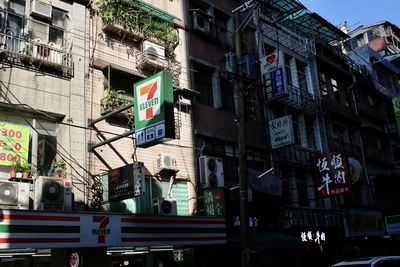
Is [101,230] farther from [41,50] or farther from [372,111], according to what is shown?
[372,111]

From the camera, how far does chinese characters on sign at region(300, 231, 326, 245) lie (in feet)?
62.6

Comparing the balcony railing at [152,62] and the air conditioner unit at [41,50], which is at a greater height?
the balcony railing at [152,62]

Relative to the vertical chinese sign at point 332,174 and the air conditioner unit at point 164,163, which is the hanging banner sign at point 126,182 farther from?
the vertical chinese sign at point 332,174

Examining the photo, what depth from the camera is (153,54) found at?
15438 mm

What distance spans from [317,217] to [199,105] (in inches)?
314

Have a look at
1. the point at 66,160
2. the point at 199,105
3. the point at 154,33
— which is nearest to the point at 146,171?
the point at 66,160

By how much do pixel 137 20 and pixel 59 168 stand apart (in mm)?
6240

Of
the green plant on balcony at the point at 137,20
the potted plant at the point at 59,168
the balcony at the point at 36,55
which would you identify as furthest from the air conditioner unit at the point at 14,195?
the green plant on balcony at the point at 137,20

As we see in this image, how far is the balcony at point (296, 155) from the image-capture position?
66.2 feet

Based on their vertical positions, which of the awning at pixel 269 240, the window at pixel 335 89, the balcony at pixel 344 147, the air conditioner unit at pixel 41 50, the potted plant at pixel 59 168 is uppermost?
the window at pixel 335 89

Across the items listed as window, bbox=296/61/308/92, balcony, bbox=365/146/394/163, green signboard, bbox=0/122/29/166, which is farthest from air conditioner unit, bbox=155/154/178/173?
balcony, bbox=365/146/394/163

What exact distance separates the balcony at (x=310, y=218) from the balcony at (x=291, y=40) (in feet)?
29.1

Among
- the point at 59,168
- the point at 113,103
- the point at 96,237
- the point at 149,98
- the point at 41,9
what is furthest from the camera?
the point at 113,103

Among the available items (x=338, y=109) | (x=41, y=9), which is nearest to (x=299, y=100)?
(x=338, y=109)
